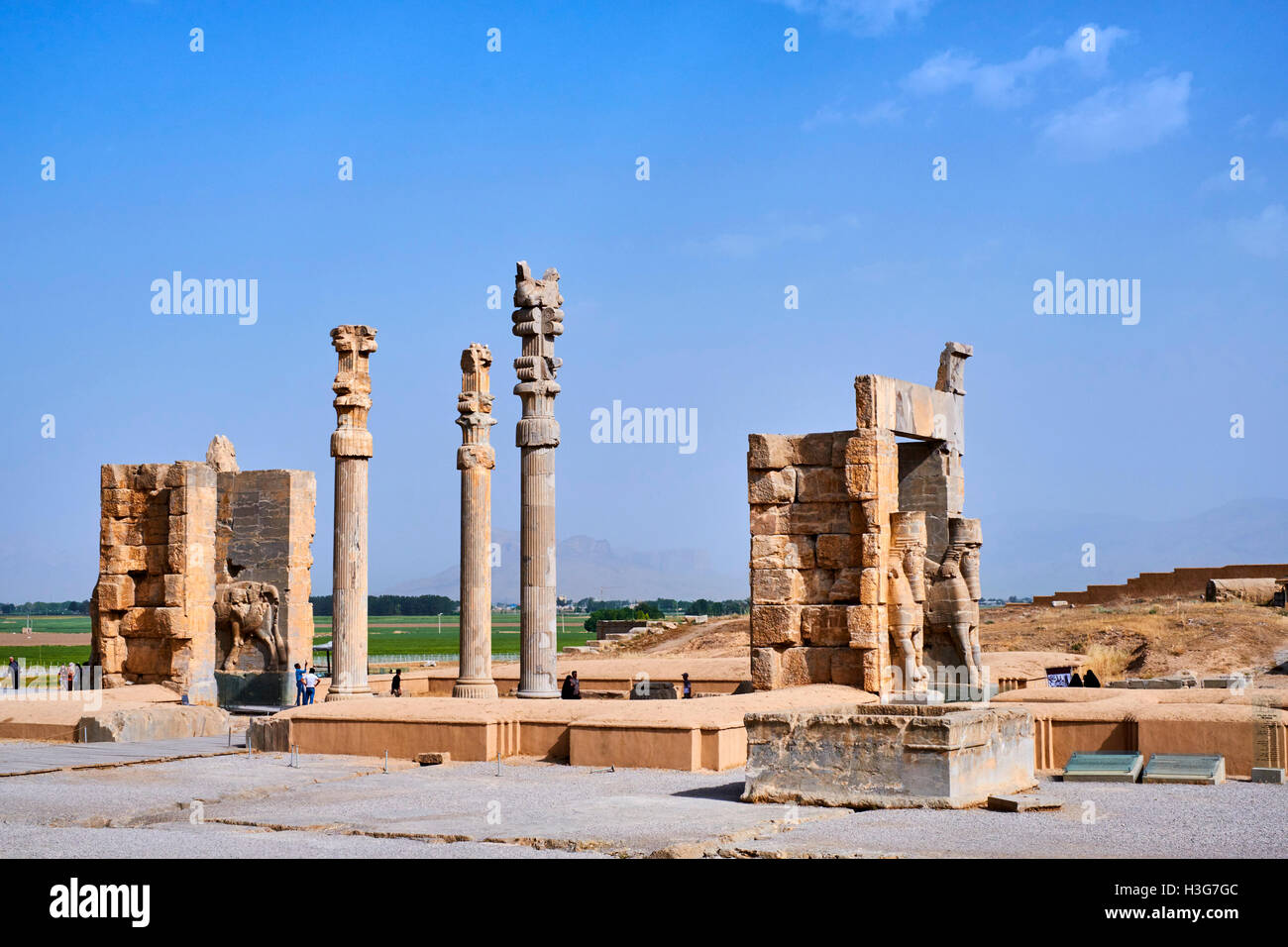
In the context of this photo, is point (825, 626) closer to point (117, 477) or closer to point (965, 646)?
point (965, 646)

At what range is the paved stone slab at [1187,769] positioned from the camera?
11750 mm

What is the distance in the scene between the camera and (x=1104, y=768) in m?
12.1

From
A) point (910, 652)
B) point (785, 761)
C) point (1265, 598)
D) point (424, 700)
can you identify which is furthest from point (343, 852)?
point (1265, 598)

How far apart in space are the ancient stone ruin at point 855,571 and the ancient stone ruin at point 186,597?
9416mm

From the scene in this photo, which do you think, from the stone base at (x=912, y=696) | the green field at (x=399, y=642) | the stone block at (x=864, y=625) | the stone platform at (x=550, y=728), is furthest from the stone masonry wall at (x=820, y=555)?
the green field at (x=399, y=642)

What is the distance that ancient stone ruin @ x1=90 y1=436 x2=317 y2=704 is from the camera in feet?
71.5

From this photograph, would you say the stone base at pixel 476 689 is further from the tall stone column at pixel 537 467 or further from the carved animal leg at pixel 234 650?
the carved animal leg at pixel 234 650

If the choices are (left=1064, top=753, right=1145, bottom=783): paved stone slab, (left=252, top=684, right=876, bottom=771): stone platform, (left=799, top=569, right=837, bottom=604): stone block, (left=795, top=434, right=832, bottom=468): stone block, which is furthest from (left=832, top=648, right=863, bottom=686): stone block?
(left=1064, top=753, right=1145, bottom=783): paved stone slab

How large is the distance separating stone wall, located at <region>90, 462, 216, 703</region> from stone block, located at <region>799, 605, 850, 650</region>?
10.1m

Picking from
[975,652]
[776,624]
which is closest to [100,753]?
[776,624]
